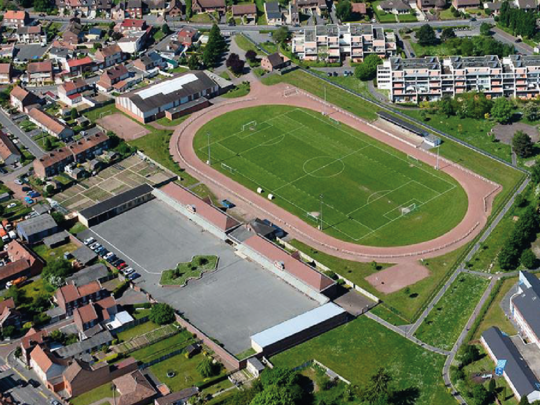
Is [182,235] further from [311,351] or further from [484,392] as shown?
[484,392]

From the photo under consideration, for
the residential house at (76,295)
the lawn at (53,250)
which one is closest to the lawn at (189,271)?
the residential house at (76,295)

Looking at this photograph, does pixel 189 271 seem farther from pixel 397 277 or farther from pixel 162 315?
pixel 397 277

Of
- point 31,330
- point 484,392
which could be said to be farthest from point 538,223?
point 31,330

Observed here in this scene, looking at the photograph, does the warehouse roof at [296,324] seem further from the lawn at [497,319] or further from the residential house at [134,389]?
the lawn at [497,319]

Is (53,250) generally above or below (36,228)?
below

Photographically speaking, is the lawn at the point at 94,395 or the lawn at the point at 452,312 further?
the lawn at the point at 452,312

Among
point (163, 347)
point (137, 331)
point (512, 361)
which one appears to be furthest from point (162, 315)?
point (512, 361)

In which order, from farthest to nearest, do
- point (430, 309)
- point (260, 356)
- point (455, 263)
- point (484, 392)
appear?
point (455, 263) < point (430, 309) < point (260, 356) < point (484, 392)
